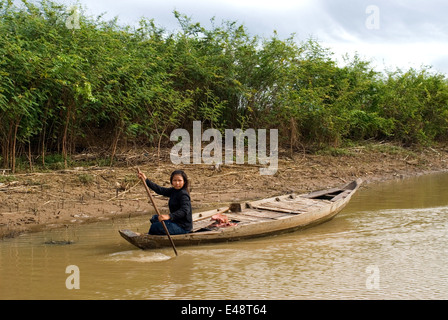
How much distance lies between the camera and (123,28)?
1243cm

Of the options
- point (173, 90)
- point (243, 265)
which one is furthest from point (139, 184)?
point (243, 265)

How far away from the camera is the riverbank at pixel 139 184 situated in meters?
8.27

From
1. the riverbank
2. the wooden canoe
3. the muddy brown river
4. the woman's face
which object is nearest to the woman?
the woman's face

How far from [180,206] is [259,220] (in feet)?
5.07

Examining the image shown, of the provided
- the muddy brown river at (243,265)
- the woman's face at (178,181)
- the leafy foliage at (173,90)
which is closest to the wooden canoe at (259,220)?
the muddy brown river at (243,265)

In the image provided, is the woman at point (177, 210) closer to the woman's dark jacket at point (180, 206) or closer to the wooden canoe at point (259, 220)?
the woman's dark jacket at point (180, 206)

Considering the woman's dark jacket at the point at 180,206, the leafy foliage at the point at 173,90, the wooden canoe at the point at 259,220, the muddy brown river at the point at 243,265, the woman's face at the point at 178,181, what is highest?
the leafy foliage at the point at 173,90

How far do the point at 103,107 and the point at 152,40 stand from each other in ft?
8.63

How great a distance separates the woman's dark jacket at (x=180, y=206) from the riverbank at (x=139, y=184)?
7.44ft

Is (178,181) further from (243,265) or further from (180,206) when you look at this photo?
(243,265)
